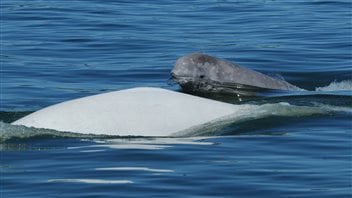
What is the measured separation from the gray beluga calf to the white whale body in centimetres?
418

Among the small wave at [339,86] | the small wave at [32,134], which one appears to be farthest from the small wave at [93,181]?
the small wave at [339,86]

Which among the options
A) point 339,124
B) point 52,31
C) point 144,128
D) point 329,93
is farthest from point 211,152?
point 52,31

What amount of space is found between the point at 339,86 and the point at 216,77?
5.99 feet

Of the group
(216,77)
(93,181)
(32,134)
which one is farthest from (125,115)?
(216,77)

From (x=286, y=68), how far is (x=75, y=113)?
304 inches

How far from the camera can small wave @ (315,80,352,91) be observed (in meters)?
19.0

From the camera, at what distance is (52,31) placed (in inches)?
1021

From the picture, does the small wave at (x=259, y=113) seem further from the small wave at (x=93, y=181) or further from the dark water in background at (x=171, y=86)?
the small wave at (x=93, y=181)

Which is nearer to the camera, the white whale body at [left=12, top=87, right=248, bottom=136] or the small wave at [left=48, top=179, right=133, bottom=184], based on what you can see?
the small wave at [left=48, top=179, right=133, bottom=184]

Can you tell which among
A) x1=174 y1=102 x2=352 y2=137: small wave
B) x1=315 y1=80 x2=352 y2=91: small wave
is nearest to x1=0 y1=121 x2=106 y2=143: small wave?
x1=174 y1=102 x2=352 y2=137: small wave

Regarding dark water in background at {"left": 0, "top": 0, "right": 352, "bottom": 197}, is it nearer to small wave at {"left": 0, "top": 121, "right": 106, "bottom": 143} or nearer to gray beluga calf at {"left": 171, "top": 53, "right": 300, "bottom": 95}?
small wave at {"left": 0, "top": 121, "right": 106, "bottom": 143}

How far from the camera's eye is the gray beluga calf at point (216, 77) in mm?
18719

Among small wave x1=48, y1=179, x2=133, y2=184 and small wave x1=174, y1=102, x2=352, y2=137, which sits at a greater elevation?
small wave x1=174, y1=102, x2=352, y2=137

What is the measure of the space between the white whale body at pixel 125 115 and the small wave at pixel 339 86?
191 inches
